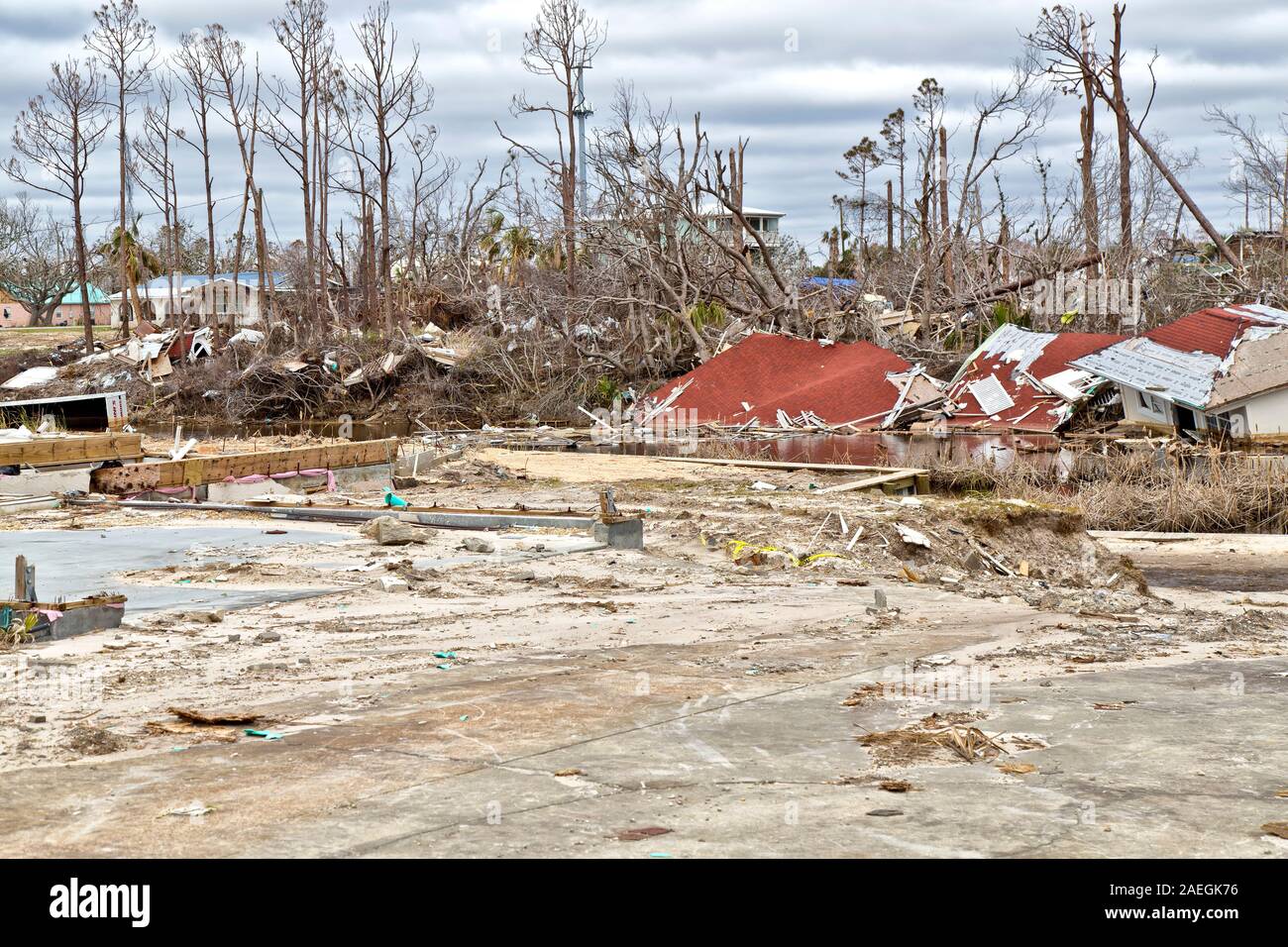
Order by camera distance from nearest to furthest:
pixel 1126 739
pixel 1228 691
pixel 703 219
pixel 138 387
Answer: pixel 1126 739 → pixel 1228 691 → pixel 703 219 → pixel 138 387

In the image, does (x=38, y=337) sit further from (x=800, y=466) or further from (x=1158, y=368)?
(x=1158, y=368)

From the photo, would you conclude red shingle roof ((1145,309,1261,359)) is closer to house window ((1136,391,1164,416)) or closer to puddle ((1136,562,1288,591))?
house window ((1136,391,1164,416))

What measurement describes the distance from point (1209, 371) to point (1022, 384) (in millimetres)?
6099

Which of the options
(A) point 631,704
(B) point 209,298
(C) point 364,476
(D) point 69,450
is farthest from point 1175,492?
(B) point 209,298

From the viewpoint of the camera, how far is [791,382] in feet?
101

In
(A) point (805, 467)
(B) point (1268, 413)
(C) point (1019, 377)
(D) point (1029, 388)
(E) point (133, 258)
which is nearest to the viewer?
(A) point (805, 467)

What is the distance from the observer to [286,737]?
545 cm

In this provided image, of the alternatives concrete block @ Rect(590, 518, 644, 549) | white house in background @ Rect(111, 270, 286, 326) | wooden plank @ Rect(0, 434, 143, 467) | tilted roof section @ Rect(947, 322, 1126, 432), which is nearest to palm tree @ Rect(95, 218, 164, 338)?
white house in background @ Rect(111, 270, 286, 326)

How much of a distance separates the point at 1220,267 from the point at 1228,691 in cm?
3983

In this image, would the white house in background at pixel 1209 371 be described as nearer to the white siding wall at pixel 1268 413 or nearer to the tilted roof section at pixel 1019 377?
the white siding wall at pixel 1268 413

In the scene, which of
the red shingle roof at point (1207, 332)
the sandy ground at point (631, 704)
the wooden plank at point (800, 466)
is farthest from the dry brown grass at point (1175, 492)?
the red shingle roof at point (1207, 332)

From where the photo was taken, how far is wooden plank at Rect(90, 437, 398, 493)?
1630 centimetres
